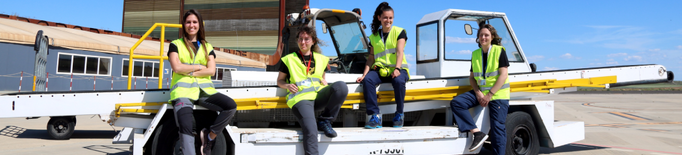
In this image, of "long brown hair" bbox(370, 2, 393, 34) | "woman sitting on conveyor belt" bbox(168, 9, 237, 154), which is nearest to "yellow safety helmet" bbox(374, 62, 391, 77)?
"long brown hair" bbox(370, 2, 393, 34)

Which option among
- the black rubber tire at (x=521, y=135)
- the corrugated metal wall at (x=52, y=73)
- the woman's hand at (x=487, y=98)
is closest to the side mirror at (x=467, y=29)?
the black rubber tire at (x=521, y=135)

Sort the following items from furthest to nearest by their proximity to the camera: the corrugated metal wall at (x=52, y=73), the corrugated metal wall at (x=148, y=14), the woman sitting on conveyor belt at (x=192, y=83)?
the corrugated metal wall at (x=148, y=14)
the corrugated metal wall at (x=52, y=73)
the woman sitting on conveyor belt at (x=192, y=83)

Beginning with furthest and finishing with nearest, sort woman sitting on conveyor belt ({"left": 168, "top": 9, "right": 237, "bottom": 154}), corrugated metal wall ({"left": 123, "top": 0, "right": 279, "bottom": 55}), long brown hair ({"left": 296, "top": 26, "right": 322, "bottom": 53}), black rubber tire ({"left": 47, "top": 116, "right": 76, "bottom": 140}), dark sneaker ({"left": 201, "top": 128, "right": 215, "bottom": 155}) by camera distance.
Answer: corrugated metal wall ({"left": 123, "top": 0, "right": 279, "bottom": 55}), black rubber tire ({"left": 47, "top": 116, "right": 76, "bottom": 140}), long brown hair ({"left": 296, "top": 26, "right": 322, "bottom": 53}), dark sneaker ({"left": 201, "top": 128, "right": 215, "bottom": 155}), woman sitting on conveyor belt ({"left": 168, "top": 9, "right": 237, "bottom": 154})

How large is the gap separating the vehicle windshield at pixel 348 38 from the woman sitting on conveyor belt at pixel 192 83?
2.94 meters

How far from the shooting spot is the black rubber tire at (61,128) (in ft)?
26.0

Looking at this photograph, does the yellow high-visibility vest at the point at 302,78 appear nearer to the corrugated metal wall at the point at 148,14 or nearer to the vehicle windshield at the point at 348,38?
the vehicle windshield at the point at 348,38

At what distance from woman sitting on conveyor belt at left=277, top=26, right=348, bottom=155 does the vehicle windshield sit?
7.23ft

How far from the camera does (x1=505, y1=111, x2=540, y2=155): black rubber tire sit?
534 centimetres

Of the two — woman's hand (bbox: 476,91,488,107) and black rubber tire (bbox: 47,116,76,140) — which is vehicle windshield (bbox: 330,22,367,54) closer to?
woman's hand (bbox: 476,91,488,107)

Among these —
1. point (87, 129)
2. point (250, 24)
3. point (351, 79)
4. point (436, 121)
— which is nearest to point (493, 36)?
point (436, 121)

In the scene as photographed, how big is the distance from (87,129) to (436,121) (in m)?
8.00

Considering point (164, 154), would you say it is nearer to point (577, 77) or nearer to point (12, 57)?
point (577, 77)

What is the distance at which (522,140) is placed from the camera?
5.54 metres

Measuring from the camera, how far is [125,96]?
408 cm
